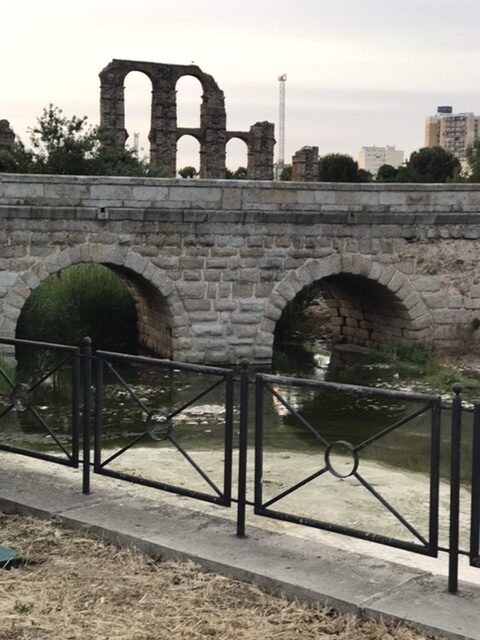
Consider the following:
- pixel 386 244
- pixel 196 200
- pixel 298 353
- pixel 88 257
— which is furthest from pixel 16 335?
pixel 386 244

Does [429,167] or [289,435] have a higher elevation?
[429,167]

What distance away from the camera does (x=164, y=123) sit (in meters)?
35.2

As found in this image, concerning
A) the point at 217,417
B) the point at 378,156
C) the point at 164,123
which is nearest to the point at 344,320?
the point at 217,417

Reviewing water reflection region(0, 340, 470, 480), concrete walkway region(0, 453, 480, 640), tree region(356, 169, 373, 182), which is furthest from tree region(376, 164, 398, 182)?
concrete walkway region(0, 453, 480, 640)

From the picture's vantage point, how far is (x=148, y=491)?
18.3 feet

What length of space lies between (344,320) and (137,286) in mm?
4292

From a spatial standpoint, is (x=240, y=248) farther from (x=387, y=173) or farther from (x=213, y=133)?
(x=387, y=173)

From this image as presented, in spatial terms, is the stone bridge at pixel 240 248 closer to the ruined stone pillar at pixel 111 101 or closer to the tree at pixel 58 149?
the tree at pixel 58 149

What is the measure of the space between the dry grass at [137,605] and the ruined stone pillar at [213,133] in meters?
32.4

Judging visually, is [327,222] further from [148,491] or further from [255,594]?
[255,594]

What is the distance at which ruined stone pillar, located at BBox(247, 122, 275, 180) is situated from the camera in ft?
124

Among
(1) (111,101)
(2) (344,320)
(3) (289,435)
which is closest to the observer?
(3) (289,435)

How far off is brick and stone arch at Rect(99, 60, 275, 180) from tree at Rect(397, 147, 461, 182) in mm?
7369

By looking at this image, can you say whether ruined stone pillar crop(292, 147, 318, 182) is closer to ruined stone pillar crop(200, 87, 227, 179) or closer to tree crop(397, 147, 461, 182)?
ruined stone pillar crop(200, 87, 227, 179)
